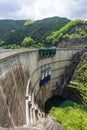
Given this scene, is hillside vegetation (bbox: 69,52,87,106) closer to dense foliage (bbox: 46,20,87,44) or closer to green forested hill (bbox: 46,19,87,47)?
green forested hill (bbox: 46,19,87,47)

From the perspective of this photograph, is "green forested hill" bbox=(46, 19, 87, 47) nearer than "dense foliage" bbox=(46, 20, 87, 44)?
Yes

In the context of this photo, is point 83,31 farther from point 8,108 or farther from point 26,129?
point 26,129

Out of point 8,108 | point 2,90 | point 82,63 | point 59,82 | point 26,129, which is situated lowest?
point 59,82

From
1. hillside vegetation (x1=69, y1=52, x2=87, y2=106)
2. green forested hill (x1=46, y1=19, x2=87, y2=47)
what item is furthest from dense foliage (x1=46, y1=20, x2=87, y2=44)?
hillside vegetation (x1=69, y1=52, x2=87, y2=106)

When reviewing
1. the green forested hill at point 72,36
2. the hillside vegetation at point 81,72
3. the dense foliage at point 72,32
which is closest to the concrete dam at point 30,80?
the hillside vegetation at point 81,72

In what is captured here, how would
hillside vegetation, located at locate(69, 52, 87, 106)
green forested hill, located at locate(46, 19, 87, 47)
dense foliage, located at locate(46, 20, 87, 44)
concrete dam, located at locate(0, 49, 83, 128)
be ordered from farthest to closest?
dense foliage, located at locate(46, 20, 87, 44) → green forested hill, located at locate(46, 19, 87, 47) → hillside vegetation, located at locate(69, 52, 87, 106) → concrete dam, located at locate(0, 49, 83, 128)

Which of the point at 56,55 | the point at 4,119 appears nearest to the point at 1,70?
the point at 4,119

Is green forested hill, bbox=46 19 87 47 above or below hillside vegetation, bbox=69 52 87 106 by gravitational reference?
above

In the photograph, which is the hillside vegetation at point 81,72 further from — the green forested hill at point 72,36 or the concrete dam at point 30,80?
the green forested hill at point 72,36
